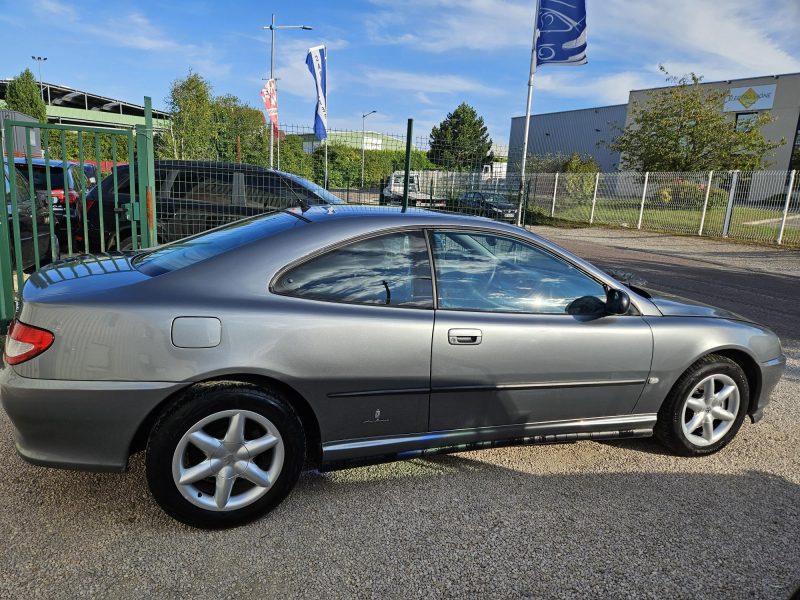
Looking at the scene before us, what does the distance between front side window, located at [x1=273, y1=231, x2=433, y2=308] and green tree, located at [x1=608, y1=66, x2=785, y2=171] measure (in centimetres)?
2676

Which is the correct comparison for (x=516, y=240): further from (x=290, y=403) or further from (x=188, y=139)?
(x=188, y=139)

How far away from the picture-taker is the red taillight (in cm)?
230

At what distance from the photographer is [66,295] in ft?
7.84

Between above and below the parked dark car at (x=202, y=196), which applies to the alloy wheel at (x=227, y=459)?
below

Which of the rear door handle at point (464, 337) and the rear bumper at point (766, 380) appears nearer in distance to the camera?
A: the rear door handle at point (464, 337)

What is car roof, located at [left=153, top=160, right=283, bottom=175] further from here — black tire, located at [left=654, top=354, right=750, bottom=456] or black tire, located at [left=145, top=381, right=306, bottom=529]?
black tire, located at [left=654, top=354, right=750, bottom=456]

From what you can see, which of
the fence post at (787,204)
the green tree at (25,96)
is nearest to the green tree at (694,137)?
the fence post at (787,204)

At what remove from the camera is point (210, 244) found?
9.62ft

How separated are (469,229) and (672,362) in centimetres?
140

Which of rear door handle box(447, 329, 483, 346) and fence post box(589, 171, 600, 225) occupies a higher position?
fence post box(589, 171, 600, 225)

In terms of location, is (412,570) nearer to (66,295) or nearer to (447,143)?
(66,295)

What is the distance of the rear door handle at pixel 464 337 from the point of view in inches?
107

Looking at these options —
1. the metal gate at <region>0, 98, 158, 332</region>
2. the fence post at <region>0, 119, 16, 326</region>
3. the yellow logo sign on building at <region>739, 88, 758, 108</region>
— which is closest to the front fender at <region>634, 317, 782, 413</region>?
the metal gate at <region>0, 98, 158, 332</region>

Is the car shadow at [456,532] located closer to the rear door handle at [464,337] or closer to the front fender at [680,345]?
the front fender at [680,345]
